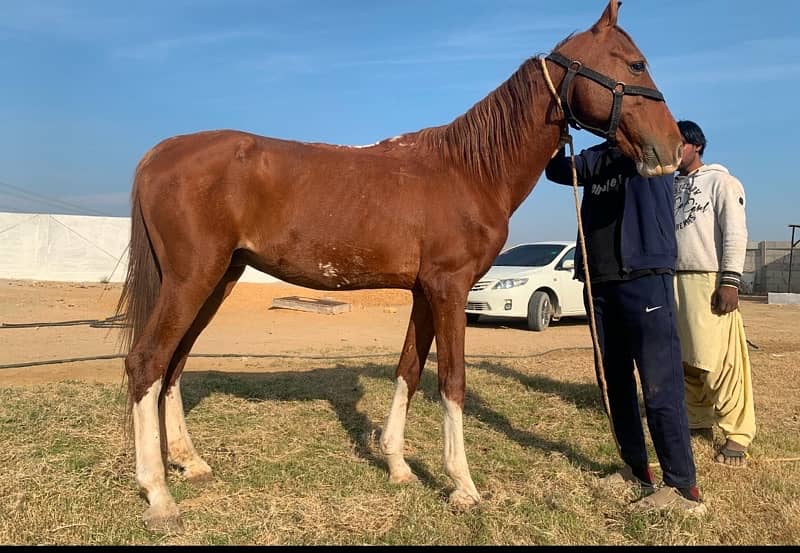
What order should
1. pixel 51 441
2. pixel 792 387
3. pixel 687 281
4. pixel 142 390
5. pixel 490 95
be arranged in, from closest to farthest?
pixel 142 390
pixel 490 95
pixel 51 441
pixel 687 281
pixel 792 387

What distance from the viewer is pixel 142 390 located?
119 inches

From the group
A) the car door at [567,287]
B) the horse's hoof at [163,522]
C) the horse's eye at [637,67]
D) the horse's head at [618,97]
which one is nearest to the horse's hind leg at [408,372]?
the horse's hoof at [163,522]

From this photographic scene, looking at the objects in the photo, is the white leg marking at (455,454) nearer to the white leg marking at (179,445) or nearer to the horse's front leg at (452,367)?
the horse's front leg at (452,367)

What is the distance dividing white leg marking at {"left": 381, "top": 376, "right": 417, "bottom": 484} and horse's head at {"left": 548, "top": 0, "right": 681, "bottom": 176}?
1.92m

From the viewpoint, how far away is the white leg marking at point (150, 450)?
2943mm

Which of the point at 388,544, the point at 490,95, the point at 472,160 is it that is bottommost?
the point at 388,544

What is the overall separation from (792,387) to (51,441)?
20.8ft

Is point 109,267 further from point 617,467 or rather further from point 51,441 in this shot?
point 617,467

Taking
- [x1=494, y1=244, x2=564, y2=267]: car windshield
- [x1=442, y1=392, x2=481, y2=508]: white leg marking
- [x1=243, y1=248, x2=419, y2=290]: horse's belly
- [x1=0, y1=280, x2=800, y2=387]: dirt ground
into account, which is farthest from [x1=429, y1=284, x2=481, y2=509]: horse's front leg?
[x1=494, y1=244, x2=564, y2=267]: car windshield

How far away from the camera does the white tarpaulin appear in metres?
19.1

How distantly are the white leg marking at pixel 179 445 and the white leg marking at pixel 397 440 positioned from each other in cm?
106

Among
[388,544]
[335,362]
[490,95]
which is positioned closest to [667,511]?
[388,544]

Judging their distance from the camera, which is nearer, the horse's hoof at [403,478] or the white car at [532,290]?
the horse's hoof at [403,478]

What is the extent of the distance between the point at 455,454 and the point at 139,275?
2001 mm
